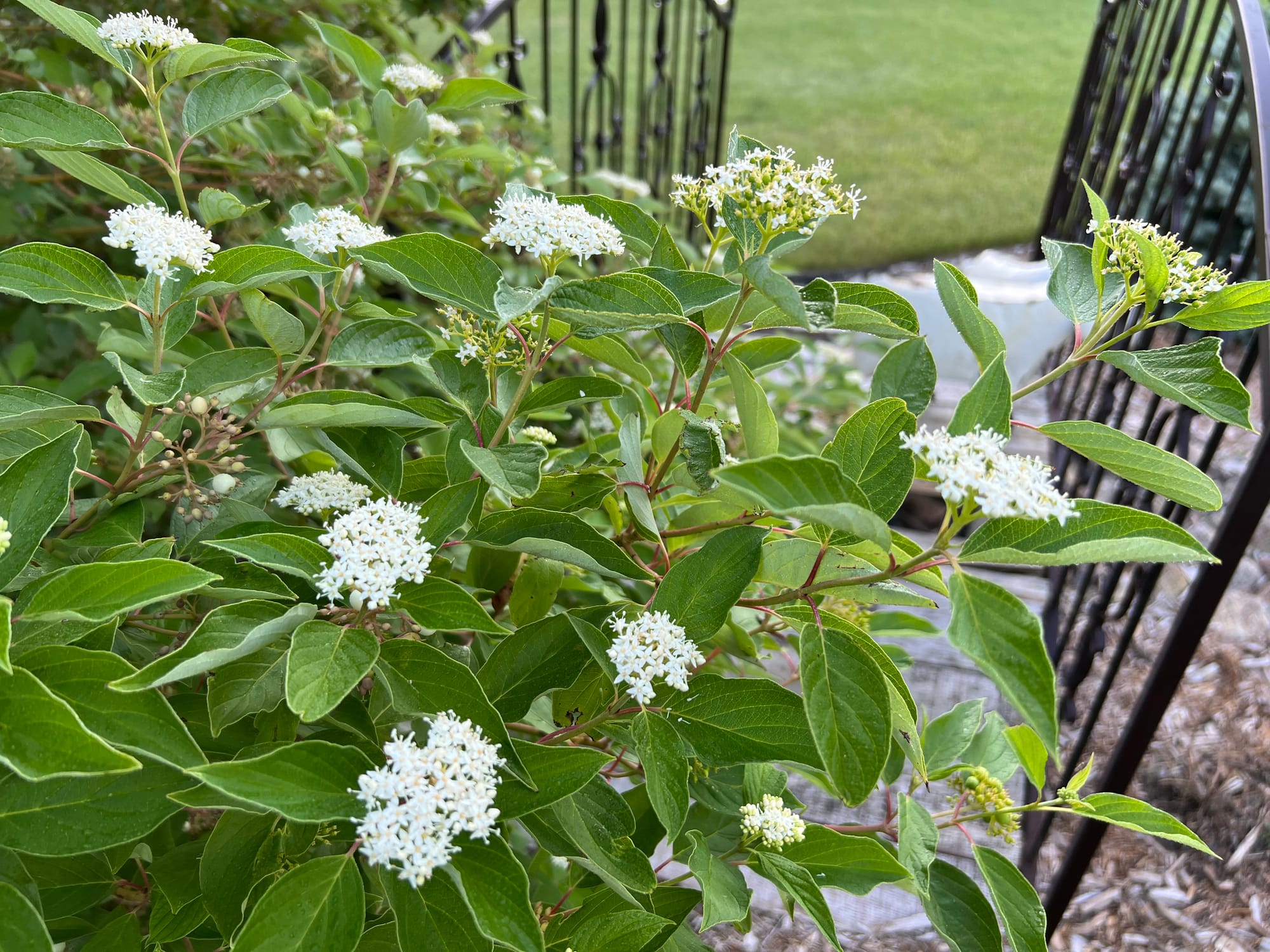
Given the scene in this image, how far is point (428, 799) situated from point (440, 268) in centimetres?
39

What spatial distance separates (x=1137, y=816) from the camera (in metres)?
0.83

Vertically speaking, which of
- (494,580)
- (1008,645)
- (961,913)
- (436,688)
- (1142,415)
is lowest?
(1142,415)

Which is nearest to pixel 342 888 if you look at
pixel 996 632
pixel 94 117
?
pixel 996 632

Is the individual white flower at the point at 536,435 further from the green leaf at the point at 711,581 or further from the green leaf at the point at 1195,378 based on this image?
the green leaf at the point at 1195,378

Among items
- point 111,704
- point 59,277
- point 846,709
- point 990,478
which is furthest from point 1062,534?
point 59,277

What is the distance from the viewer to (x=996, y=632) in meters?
0.55

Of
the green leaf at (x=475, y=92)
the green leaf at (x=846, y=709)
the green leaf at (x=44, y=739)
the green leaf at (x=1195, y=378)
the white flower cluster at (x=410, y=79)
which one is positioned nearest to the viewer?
the green leaf at (x=44, y=739)

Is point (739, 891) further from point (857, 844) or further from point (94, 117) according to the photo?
point (94, 117)

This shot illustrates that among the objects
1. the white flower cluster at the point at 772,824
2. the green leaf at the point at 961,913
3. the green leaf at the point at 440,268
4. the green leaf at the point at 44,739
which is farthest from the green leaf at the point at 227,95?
the green leaf at the point at 961,913

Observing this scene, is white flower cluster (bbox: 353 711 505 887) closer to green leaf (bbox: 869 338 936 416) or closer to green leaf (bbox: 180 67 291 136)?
green leaf (bbox: 869 338 936 416)

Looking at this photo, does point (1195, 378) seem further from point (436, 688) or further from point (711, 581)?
point (436, 688)

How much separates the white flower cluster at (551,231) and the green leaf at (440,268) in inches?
1.0

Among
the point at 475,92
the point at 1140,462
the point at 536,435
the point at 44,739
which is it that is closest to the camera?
the point at 44,739

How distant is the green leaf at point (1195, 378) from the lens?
27.3 inches
